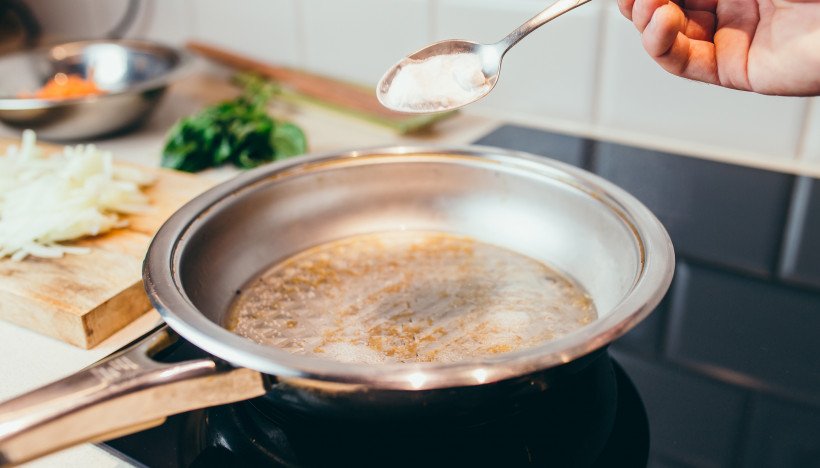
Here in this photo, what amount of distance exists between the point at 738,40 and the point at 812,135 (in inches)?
12.1

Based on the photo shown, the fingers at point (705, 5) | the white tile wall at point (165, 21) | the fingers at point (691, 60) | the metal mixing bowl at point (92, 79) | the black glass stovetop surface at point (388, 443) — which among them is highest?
the fingers at point (705, 5)

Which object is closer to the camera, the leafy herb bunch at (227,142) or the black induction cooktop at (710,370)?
the black induction cooktop at (710,370)

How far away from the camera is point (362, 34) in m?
1.12

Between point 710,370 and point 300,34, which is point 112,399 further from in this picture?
point 300,34

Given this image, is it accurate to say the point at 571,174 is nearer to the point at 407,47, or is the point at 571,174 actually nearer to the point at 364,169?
the point at 364,169

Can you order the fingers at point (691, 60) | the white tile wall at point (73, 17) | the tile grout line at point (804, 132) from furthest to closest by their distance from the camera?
the white tile wall at point (73, 17) → the tile grout line at point (804, 132) → the fingers at point (691, 60)

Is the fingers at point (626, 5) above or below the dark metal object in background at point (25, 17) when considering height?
above

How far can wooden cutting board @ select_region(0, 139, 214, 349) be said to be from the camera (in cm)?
59

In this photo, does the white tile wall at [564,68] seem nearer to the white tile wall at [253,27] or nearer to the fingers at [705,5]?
the white tile wall at [253,27]

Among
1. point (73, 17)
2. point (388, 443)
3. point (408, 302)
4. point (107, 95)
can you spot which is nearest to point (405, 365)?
point (388, 443)

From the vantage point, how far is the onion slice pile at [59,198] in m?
0.67

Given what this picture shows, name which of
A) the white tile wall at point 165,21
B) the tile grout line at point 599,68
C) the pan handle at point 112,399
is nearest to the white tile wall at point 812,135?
the tile grout line at point 599,68

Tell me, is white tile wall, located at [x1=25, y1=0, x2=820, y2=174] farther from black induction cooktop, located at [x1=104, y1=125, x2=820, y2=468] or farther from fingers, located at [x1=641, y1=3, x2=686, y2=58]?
fingers, located at [x1=641, y1=3, x2=686, y2=58]

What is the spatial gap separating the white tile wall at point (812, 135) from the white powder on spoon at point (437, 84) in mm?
426
